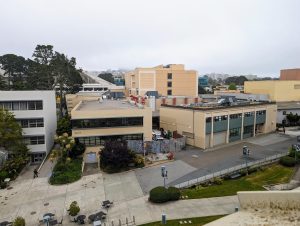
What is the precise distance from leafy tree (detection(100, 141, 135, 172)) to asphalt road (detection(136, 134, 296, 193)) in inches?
87.9

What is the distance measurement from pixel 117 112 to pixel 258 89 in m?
51.7

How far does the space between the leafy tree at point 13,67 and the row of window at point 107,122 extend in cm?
5055

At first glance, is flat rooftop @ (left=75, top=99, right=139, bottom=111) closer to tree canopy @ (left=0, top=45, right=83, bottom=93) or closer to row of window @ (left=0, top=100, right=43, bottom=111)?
row of window @ (left=0, top=100, right=43, bottom=111)

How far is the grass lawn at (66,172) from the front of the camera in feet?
105

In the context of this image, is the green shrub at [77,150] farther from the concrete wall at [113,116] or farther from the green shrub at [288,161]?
the green shrub at [288,161]

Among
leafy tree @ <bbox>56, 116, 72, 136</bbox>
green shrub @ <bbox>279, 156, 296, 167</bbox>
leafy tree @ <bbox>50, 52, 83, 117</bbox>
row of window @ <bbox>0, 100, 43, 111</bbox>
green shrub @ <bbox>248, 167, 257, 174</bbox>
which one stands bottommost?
green shrub @ <bbox>248, 167, 257, 174</bbox>

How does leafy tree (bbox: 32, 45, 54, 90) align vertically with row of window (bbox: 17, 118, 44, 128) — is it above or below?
above

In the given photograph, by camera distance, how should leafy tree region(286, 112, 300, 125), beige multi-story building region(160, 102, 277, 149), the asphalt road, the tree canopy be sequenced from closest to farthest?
the asphalt road < beige multi-story building region(160, 102, 277, 149) < leafy tree region(286, 112, 300, 125) < the tree canopy

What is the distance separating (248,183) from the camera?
29078 mm

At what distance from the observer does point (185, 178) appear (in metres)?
31.4

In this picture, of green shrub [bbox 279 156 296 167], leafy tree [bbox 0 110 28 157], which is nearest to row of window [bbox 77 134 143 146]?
leafy tree [bbox 0 110 28 157]

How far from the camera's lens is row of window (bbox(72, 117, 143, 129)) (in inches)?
1592

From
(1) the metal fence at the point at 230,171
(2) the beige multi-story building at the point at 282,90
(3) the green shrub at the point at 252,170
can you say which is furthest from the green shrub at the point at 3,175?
(2) the beige multi-story building at the point at 282,90

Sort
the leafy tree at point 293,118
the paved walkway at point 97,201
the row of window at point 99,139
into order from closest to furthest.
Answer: the paved walkway at point 97,201 < the row of window at point 99,139 < the leafy tree at point 293,118
